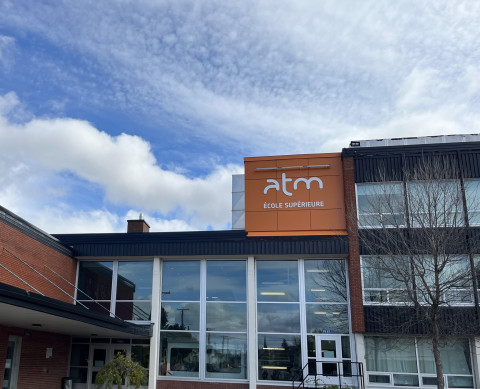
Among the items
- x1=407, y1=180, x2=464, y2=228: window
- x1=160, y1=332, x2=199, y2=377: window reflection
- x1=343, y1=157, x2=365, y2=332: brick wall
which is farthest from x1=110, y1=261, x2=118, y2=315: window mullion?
x1=407, y1=180, x2=464, y2=228: window

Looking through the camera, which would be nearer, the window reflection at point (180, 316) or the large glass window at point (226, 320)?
the large glass window at point (226, 320)

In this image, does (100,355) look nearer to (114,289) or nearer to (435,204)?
(114,289)

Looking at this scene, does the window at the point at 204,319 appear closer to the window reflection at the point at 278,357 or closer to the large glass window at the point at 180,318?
the large glass window at the point at 180,318

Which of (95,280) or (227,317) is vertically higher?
(95,280)

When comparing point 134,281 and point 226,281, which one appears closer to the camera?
point 226,281

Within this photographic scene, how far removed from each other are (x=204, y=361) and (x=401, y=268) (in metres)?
8.25

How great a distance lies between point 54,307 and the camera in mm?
11688

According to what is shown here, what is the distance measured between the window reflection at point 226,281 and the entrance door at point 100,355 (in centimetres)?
409

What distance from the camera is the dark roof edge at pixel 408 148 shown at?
58.9 ft

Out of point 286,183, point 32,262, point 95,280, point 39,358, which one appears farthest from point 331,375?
point 32,262

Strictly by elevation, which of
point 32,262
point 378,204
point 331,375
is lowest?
point 331,375

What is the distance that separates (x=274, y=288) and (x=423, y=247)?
20.1 feet

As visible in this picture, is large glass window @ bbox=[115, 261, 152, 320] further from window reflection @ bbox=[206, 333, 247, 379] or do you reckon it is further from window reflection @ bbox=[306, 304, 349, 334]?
window reflection @ bbox=[306, 304, 349, 334]

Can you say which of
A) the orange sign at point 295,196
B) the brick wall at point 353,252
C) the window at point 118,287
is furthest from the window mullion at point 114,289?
the brick wall at point 353,252
